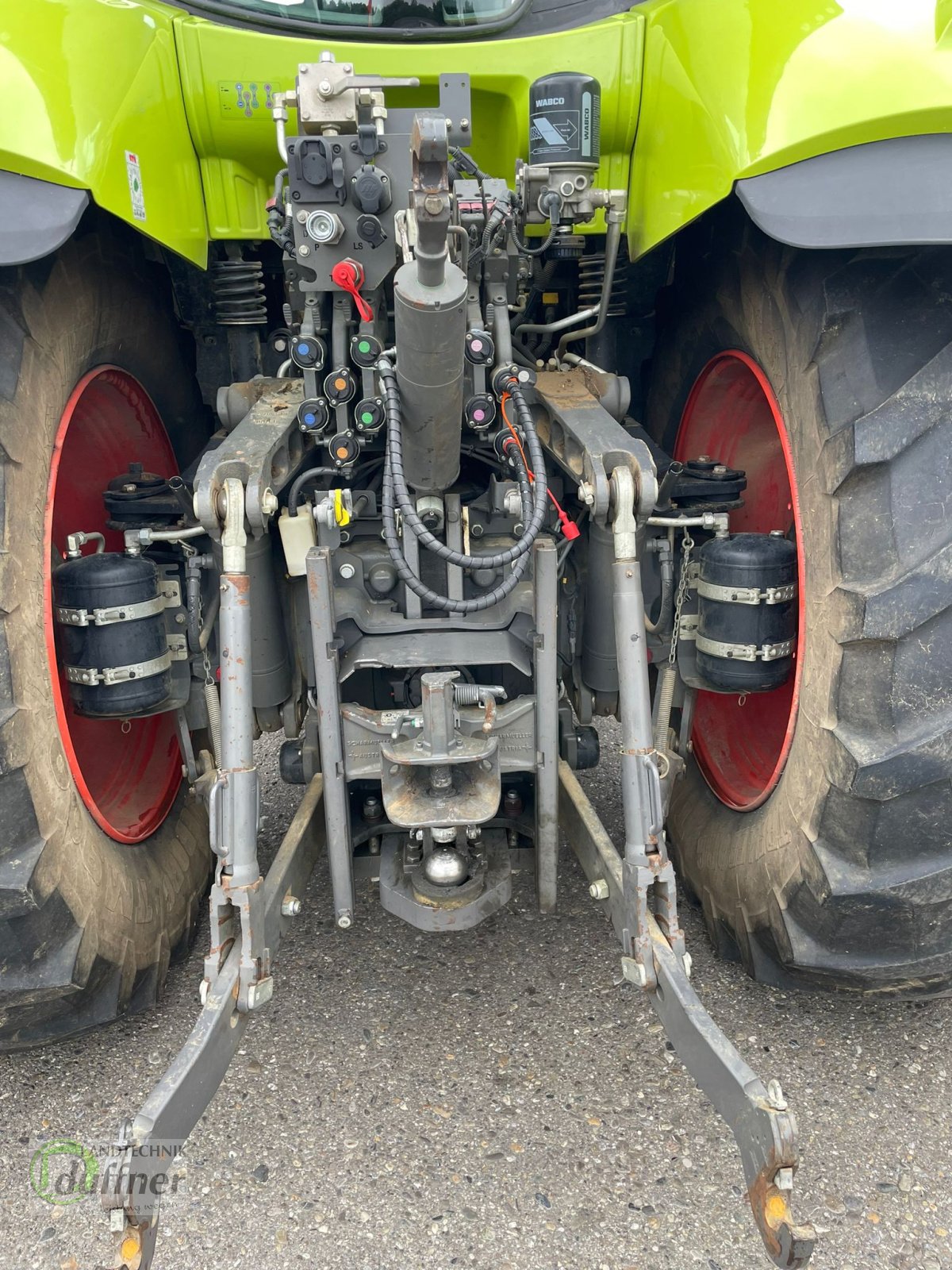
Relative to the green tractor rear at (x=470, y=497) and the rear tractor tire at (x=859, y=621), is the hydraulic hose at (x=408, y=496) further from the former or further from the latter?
the rear tractor tire at (x=859, y=621)

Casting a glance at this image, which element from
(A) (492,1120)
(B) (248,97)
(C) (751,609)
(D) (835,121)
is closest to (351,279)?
(B) (248,97)

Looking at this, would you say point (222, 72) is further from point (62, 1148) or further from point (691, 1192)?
point (691, 1192)

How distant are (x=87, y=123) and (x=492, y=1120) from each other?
186 cm

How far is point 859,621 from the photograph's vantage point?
145cm

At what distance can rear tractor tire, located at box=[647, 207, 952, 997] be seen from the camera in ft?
4.67

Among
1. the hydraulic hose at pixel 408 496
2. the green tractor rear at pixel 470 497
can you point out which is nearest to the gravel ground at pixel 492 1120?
the green tractor rear at pixel 470 497

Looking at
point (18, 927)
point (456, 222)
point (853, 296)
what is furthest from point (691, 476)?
point (18, 927)

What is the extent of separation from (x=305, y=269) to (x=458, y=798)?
1.09m

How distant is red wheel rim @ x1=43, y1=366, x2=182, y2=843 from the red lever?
536mm

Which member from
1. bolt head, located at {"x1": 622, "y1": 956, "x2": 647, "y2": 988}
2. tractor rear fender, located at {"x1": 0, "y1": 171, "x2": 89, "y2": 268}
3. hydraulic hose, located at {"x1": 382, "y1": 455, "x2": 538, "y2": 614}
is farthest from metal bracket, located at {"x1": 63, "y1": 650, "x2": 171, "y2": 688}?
bolt head, located at {"x1": 622, "y1": 956, "x2": 647, "y2": 988}

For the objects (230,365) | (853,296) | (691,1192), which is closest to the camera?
(853,296)

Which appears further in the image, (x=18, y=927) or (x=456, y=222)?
(x=456, y=222)

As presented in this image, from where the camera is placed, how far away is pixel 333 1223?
5.09ft

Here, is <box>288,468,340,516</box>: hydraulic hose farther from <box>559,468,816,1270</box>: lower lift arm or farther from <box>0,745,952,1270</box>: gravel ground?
<box>0,745,952,1270</box>: gravel ground
